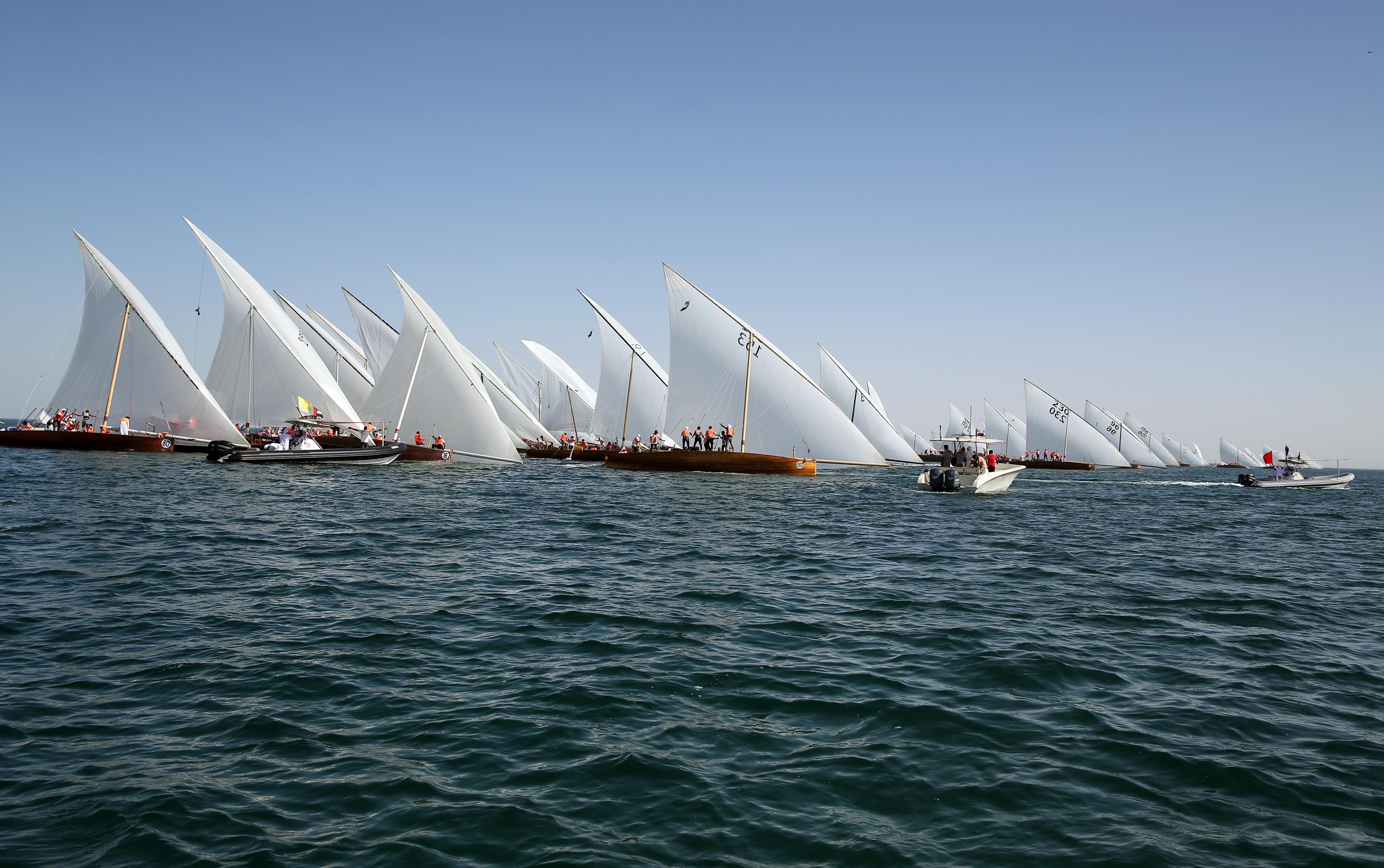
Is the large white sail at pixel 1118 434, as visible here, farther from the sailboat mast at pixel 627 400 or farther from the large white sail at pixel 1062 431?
the sailboat mast at pixel 627 400

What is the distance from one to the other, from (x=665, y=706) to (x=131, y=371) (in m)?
65.3

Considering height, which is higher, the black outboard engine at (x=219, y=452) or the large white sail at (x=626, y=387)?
the large white sail at (x=626, y=387)

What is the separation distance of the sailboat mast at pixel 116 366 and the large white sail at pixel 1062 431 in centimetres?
11830

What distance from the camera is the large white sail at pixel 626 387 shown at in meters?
80.1

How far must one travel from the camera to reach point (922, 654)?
1214 centimetres

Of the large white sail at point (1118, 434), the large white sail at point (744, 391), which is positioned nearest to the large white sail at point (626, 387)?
the large white sail at point (744, 391)

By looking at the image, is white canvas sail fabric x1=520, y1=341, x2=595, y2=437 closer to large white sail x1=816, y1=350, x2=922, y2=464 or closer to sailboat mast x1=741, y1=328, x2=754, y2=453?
large white sail x1=816, y1=350, x2=922, y2=464

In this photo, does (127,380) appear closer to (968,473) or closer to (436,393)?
(436,393)

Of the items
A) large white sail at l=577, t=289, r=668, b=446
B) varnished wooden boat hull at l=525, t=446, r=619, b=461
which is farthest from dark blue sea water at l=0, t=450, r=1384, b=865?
varnished wooden boat hull at l=525, t=446, r=619, b=461

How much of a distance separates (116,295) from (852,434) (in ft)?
185

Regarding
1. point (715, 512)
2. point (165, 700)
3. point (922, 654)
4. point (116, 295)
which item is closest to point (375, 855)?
point (165, 700)

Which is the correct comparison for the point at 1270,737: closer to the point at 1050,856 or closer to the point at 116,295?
the point at 1050,856

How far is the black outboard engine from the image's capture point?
170ft

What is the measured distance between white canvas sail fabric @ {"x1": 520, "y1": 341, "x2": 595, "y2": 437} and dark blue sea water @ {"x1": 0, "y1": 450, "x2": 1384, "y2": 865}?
9761 centimetres
